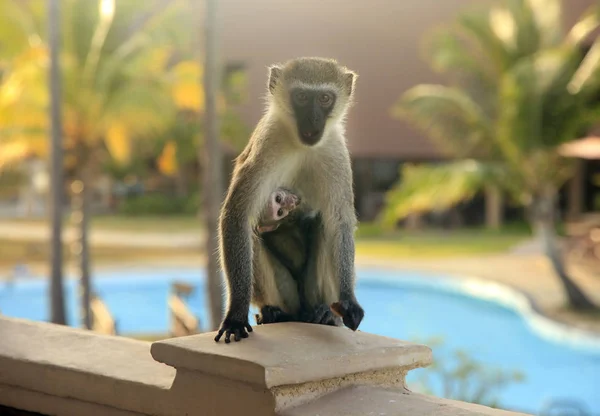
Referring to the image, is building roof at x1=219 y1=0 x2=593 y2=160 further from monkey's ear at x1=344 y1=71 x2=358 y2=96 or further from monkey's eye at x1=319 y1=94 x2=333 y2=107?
monkey's eye at x1=319 y1=94 x2=333 y2=107

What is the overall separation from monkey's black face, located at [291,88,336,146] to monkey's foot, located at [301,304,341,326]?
605 millimetres

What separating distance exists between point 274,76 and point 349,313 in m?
0.89

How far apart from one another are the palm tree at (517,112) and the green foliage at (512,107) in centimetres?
2

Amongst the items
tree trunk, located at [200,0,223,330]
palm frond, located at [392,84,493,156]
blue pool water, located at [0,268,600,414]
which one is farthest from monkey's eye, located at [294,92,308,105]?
palm frond, located at [392,84,493,156]

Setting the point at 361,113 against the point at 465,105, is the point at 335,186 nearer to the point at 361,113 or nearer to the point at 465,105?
the point at 465,105

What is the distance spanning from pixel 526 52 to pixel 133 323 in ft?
29.4

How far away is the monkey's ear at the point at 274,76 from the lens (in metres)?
2.71

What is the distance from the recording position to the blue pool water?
39.0ft

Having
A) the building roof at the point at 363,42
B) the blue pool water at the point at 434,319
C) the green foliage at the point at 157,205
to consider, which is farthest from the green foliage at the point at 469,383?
the green foliage at the point at 157,205

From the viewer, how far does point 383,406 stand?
188cm

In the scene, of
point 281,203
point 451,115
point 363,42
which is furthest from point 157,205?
point 281,203

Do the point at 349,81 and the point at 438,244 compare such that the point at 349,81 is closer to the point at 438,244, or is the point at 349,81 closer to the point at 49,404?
the point at 49,404

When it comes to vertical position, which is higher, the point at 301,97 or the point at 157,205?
the point at 301,97

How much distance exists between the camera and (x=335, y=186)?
2641mm
